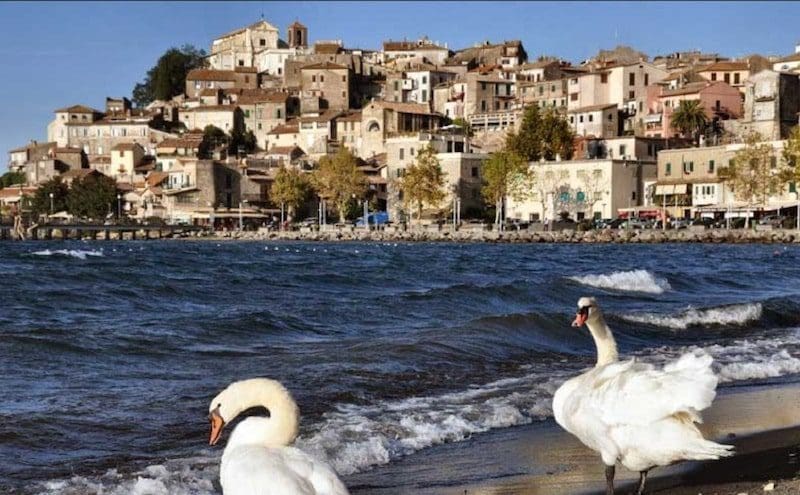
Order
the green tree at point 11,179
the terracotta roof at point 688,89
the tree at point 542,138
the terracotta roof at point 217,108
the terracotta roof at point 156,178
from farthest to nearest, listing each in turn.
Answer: the green tree at point 11,179, the terracotta roof at point 217,108, the terracotta roof at point 156,178, the terracotta roof at point 688,89, the tree at point 542,138

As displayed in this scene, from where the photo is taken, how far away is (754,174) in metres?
71.9

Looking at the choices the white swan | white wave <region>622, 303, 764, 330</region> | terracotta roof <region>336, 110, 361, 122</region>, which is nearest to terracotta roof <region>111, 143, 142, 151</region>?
terracotta roof <region>336, 110, 361, 122</region>

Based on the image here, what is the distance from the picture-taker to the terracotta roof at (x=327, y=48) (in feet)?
411

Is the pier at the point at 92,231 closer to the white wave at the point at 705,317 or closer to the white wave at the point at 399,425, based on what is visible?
the white wave at the point at 705,317

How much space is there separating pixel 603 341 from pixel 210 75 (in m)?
123

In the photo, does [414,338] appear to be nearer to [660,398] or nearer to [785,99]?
[660,398]

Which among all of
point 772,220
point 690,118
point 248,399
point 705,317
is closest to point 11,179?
point 690,118

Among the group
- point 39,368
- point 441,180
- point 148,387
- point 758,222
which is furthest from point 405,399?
point 441,180

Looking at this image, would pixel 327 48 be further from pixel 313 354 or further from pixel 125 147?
pixel 313 354

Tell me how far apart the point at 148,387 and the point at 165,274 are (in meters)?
21.1

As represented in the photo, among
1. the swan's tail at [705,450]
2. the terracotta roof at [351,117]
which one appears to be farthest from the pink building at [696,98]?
the swan's tail at [705,450]

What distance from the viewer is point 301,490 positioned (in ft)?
14.9

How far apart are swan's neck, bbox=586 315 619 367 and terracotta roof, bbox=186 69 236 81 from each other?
12217cm

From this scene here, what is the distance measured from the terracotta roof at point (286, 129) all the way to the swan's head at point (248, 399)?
352ft
